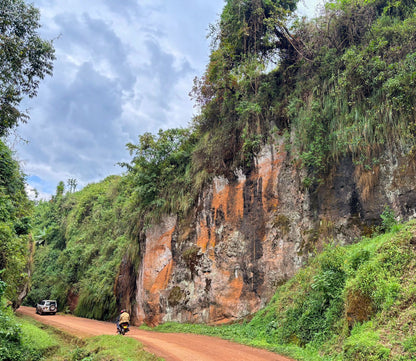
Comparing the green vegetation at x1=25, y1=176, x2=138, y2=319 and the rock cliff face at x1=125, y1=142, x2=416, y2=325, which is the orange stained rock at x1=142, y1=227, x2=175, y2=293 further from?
the green vegetation at x1=25, y1=176, x2=138, y2=319

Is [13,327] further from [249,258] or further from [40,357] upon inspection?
[249,258]

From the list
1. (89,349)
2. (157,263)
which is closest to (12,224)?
(89,349)

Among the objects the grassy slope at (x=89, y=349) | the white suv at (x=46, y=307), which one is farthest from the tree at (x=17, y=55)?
the white suv at (x=46, y=307)

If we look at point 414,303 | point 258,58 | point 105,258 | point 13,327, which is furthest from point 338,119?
point 105,258

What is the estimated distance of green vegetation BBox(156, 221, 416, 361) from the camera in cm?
595

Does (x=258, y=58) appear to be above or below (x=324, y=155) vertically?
above

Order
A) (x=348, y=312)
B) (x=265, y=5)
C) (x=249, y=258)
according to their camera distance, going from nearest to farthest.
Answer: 1. (x=348, y=312)
2. (x=249, y=258)
3. (x=265, y=5)

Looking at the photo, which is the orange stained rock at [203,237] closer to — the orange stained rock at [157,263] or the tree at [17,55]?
the orange stained rock at [157,263]

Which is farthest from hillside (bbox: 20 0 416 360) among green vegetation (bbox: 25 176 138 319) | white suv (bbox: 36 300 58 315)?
white suv (bbox: 36 300 58 315)

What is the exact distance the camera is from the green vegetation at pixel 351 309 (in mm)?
5953

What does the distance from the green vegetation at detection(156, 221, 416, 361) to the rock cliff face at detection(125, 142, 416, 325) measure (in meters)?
1.32

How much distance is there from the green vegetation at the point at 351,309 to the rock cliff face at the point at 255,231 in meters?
1.32

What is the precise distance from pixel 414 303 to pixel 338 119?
795cm

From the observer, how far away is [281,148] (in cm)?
1428
